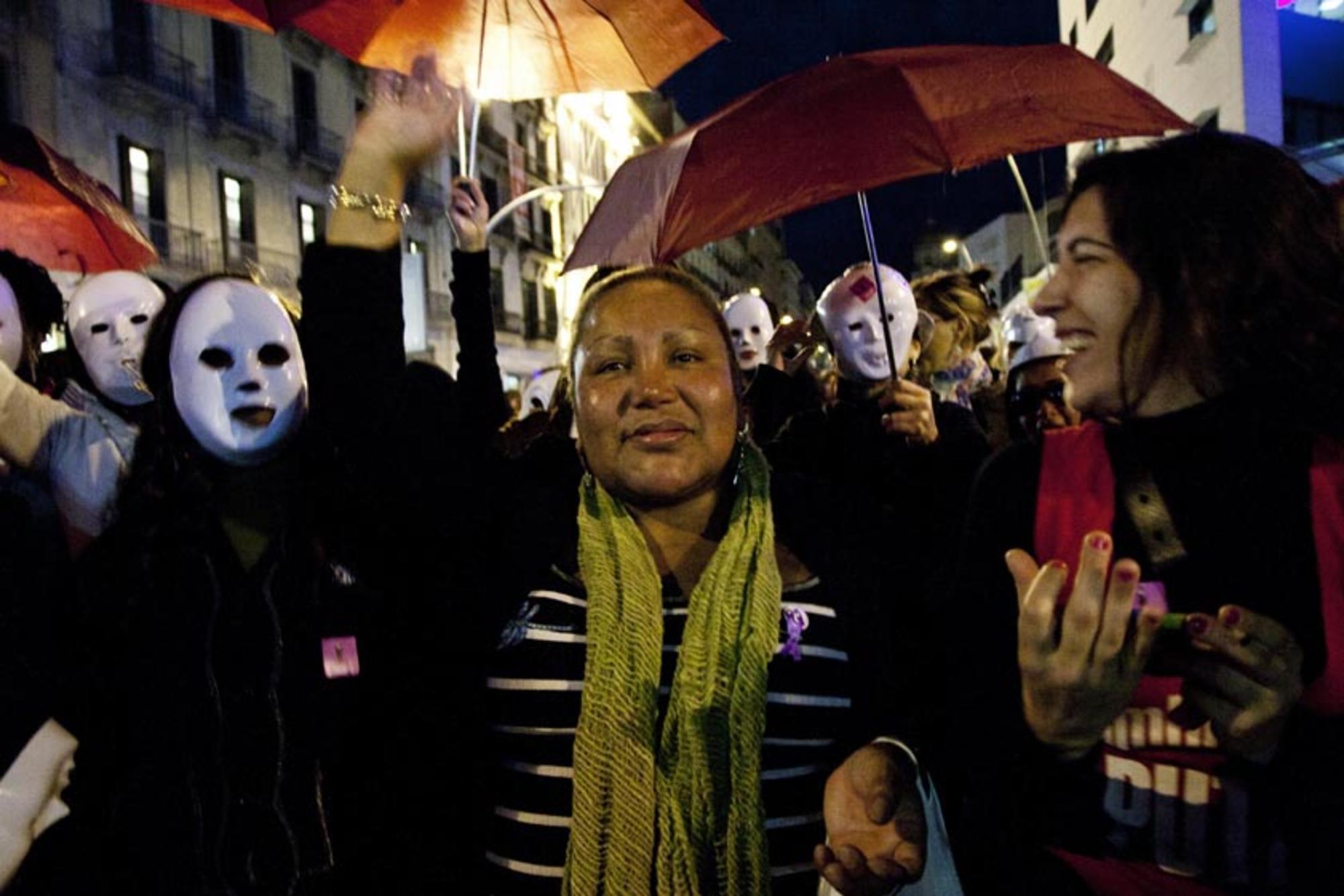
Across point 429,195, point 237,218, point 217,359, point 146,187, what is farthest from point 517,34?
point 429,195

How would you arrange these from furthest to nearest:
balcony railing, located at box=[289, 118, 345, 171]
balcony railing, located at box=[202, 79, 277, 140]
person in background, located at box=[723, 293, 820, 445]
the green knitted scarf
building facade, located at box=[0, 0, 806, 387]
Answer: balcony railing, located at box=[289, 118, 345, 171] < balcony railing, located at box=[202, 79, 277, 140] < building facade, located at box=[0, 0, 806, 387] < person in background, located at box=[723, 293, 820, 445] < the green knitted scarf

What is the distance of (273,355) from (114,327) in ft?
6.47

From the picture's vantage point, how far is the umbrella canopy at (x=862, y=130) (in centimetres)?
301

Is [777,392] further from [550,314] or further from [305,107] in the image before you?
[550,314]

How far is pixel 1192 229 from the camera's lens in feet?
4.86

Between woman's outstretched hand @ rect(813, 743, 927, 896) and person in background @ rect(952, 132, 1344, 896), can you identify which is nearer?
person in background @ rect(952, 132, 1344, 896)

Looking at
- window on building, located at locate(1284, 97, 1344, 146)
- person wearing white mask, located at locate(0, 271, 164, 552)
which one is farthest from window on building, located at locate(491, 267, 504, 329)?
person wearing white mask, located at locate(0, 271, 164, 552)

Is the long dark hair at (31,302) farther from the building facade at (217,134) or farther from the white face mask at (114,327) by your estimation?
the building facade at (217,134)

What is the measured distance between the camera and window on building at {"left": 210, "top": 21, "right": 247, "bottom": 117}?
20.6m

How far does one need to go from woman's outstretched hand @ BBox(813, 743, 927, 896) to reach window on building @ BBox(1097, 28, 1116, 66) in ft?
82.2

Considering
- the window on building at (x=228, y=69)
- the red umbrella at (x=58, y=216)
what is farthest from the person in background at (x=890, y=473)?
the window on building at (x=228, y=69)

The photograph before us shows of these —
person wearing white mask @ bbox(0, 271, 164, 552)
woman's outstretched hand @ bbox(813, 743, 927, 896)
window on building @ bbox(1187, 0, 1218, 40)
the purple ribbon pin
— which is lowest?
woman's outstretched hand @ bbox(813, 743, 927, 896)

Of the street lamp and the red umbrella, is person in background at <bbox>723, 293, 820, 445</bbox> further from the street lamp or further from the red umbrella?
the red umbrella

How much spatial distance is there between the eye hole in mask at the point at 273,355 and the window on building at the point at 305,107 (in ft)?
77.4
